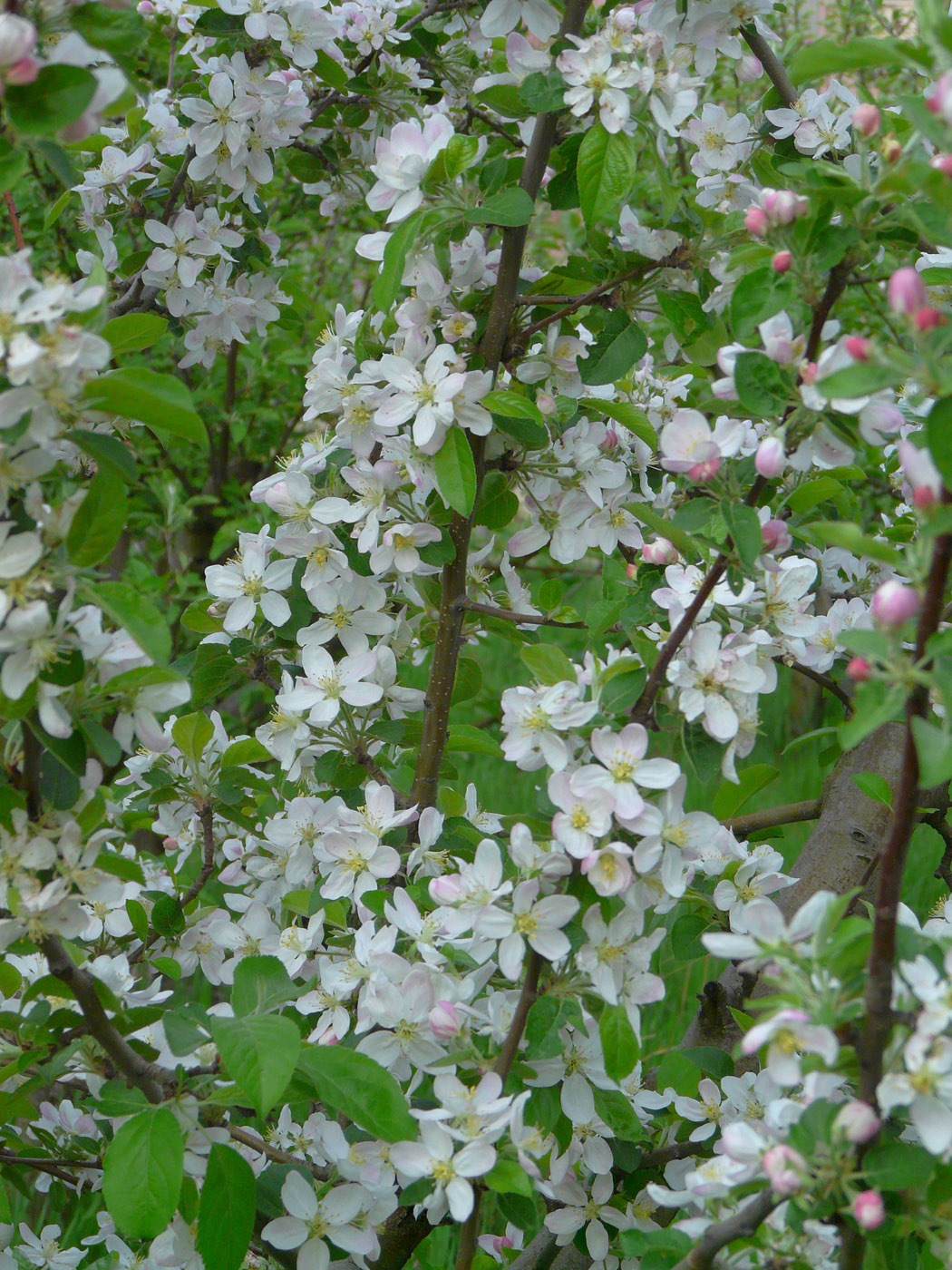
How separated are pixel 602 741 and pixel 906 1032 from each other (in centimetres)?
39

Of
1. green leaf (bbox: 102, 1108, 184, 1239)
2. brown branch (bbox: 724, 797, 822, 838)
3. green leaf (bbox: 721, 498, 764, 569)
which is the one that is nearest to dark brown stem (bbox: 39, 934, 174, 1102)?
green leaf (bbox: 102, 1108, 184, 1239)

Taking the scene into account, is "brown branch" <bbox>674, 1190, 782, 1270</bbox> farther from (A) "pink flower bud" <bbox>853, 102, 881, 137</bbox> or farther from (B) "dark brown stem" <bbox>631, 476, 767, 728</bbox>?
(A) "pink flower bud" <bbox>853, 102, 881, 137</bbox>

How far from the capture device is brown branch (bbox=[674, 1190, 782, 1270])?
1.13m

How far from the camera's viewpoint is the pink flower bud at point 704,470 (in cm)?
127

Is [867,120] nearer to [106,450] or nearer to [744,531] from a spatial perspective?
[744,531]

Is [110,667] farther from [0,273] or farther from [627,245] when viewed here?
[627,245]

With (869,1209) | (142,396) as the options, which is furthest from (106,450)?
(869,1209)

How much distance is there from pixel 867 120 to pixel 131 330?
80 centimetres

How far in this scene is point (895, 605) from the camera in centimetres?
99

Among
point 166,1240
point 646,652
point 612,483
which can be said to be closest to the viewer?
point 646,652

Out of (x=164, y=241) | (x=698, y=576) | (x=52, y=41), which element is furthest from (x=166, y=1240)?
(x=164, y=241)

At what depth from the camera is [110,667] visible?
1189 millimetres

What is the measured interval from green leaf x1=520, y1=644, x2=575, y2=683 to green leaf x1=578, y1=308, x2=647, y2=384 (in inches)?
19.2

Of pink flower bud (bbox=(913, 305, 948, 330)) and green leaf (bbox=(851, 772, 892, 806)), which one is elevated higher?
pink flower bud (bbox=(913, 305, 948, 330))
